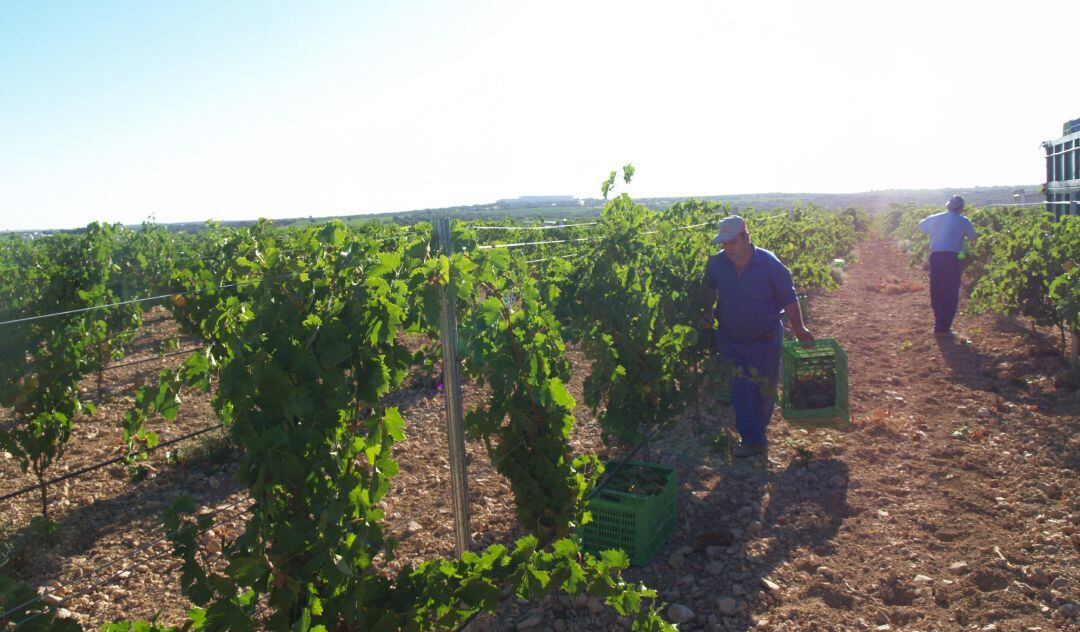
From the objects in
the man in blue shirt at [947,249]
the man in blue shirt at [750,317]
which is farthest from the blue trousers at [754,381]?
the man in blue shirt at [947,249]

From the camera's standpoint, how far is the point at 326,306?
8.16ft

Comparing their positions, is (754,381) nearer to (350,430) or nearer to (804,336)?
(804,336)

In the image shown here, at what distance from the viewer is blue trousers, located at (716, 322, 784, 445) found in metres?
5.50

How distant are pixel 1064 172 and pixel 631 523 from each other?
398 inches

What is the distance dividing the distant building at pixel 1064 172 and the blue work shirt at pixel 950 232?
2.21 metres

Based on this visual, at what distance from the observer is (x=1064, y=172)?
1084 cm

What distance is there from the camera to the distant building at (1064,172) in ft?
33.1

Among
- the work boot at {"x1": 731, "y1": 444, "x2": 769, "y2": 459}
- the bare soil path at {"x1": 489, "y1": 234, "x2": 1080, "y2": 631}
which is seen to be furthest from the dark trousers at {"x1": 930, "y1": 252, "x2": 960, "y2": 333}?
the work boot at {"x1": 731, "y1": 444, "x2": 769, "y2": 459}

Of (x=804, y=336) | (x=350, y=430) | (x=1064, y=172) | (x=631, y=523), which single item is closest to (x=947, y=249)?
(x=1064, y=172)

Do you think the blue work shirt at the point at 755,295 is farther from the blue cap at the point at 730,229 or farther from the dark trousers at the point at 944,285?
the dark trousers at the point at 944,285

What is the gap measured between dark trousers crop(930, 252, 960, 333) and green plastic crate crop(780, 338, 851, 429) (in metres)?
3.74

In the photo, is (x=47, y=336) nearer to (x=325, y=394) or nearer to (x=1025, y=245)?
(x=325, y=394)

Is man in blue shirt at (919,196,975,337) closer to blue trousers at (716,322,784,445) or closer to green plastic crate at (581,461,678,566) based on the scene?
blue trousers at (716,322,784,445)

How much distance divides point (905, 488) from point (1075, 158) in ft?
25.1
